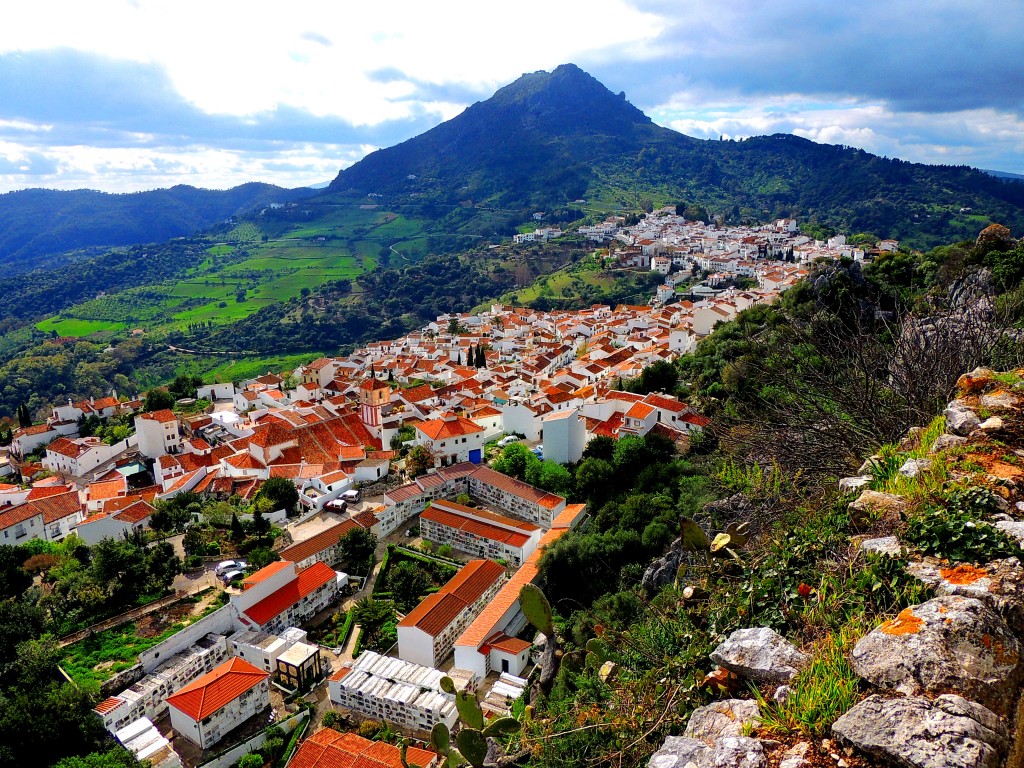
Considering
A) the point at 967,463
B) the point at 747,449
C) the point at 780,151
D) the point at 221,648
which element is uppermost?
the point at 780,151

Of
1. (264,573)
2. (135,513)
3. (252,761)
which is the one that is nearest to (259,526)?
(264,573)

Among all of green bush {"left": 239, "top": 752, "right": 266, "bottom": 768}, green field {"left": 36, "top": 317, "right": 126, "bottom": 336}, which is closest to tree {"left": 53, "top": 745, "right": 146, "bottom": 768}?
green bush {"left": 239, "top": 752, "right": 266, "bottom": 768}

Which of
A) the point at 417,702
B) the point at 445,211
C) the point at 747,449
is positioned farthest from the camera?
the point at 445,211

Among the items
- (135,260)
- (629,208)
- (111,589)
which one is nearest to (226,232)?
(135,260)

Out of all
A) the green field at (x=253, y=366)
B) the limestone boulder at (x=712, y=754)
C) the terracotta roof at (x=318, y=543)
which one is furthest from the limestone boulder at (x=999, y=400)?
the green field at (x=253, y=366)

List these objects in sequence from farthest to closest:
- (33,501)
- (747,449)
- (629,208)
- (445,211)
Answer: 1. (445,211)
2. (629,208)
3. (33,501)
4. (747,449)

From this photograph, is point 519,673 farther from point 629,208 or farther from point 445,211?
point 445,211

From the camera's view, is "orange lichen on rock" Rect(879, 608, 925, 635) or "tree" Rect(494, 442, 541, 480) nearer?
"orange lichen on rock" Rect(879, 608, 925, 635)

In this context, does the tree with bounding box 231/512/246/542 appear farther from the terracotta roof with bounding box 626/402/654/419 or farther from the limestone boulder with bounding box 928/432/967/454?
the limestone boulder with bounding box 928/432/967/454
